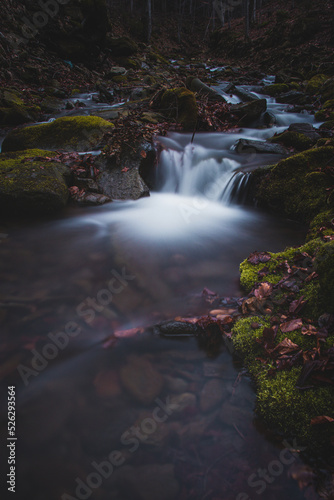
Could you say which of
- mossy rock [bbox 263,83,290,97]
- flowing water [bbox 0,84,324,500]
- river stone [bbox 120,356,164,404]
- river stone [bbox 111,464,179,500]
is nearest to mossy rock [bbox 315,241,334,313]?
flowing water [bbox 0,84,324,500]

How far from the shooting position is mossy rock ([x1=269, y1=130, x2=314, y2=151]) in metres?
7.03

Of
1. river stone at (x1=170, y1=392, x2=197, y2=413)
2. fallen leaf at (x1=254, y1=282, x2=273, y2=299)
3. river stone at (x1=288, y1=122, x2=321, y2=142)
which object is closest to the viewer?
river stone at (x1=170, y1=392, x2=197, y2=413)

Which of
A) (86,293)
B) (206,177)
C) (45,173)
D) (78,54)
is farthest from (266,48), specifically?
(86,293)

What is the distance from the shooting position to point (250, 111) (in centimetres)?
1009

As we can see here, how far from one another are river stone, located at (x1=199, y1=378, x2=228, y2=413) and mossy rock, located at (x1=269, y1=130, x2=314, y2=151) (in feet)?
22.8

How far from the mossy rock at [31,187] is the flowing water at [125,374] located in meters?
0.49

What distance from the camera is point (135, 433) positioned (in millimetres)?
2018

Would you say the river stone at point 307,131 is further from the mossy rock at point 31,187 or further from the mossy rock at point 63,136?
the mossy rock at point 31,187

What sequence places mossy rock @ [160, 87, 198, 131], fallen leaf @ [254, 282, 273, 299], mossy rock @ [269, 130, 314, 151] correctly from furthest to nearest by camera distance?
mossy rock @ [160, 87, 198, 131] < mossy rock @ [269, 130, 314, 151] < fallen leaf @ [254, 282, 273, 299]

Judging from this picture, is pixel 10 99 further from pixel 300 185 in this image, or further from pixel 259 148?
pixel 300 185

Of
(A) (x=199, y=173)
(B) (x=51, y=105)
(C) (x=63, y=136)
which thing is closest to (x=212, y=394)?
(A) (x=199, y=173)

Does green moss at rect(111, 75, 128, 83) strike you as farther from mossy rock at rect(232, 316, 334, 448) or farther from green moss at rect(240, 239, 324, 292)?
mossy rock at rect(232, 316, 334, 448)

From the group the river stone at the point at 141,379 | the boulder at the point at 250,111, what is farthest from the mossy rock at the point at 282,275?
the boulder at the point at 250,111

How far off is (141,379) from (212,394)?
645mm
